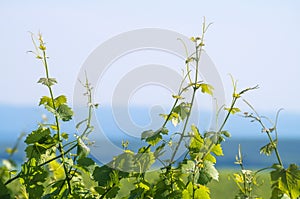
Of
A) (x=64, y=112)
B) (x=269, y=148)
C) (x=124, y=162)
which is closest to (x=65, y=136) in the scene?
(x=64, y=112)

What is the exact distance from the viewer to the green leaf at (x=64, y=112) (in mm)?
1503

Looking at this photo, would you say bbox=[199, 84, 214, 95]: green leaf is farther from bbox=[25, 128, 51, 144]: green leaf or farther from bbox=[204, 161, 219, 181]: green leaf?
bbox=[25, 128, 51, 144]: green leaf

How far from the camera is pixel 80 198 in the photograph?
4.97 feet

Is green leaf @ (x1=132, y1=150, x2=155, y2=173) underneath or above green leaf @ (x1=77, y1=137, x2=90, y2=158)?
underneath

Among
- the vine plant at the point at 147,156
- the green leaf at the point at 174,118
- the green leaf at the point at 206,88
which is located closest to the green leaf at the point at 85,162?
the vine plant at the point at 147,156

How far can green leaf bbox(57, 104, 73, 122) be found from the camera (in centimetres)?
150

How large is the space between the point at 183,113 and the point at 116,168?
24 centimetres

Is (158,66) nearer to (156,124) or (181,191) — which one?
(156,124)

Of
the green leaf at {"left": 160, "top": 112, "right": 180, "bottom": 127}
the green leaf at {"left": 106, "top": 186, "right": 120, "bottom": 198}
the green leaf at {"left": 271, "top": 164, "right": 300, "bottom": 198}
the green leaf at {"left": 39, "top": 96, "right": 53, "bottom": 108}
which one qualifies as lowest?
the green leaf at {"left": 106, "top": 186, "right": 120, "bottom": 198}

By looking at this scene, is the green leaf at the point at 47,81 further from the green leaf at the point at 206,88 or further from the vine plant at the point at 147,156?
the green leaf at the point at 206,88

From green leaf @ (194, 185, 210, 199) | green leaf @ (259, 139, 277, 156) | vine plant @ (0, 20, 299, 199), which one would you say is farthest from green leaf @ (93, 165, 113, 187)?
green leaf @ (259, 139, 277, 156)

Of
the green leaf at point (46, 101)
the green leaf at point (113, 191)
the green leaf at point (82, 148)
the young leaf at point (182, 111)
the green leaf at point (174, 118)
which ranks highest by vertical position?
the green leaf at point (46, 101)

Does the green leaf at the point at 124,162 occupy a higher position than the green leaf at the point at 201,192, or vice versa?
the green leaf at the point at 124,162

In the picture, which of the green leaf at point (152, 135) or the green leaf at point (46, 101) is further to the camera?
the green leaf at point (46, 101)
